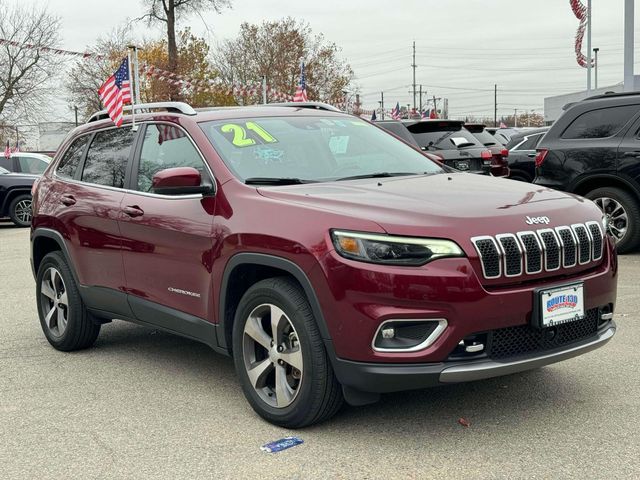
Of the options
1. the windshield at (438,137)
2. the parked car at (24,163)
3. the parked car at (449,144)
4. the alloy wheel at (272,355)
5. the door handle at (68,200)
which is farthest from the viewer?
the parked car at (24,163)

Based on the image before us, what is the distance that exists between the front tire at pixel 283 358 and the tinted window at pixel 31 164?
1525cm

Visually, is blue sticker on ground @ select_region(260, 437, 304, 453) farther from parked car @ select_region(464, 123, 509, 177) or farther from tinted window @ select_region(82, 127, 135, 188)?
parked car @ select_region(464, 123, 509, 177)

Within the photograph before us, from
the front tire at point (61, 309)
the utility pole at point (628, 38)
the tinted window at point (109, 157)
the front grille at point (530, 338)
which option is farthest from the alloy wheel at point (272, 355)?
the utility pole at point (628, 38)

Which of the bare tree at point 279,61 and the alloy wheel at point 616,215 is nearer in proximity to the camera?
the alloy wheel at point 616,215

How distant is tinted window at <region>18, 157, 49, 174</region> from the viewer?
17938 millimetres

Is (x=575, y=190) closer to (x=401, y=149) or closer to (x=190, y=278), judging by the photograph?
(x=401, y=149)

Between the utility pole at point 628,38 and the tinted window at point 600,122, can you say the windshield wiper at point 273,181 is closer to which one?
the tinted window at point 600,122

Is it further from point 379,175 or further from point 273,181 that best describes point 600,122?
point 273,181

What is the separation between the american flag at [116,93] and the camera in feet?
19.2

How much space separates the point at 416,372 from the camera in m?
3.50

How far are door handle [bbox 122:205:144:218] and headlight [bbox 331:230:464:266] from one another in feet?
6.08

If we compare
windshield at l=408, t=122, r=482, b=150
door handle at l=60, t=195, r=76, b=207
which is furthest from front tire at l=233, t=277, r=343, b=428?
windshield at l=408, t=122, r=482, b=150

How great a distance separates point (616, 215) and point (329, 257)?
6.74m

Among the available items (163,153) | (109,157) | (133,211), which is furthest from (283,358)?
(109,157)
